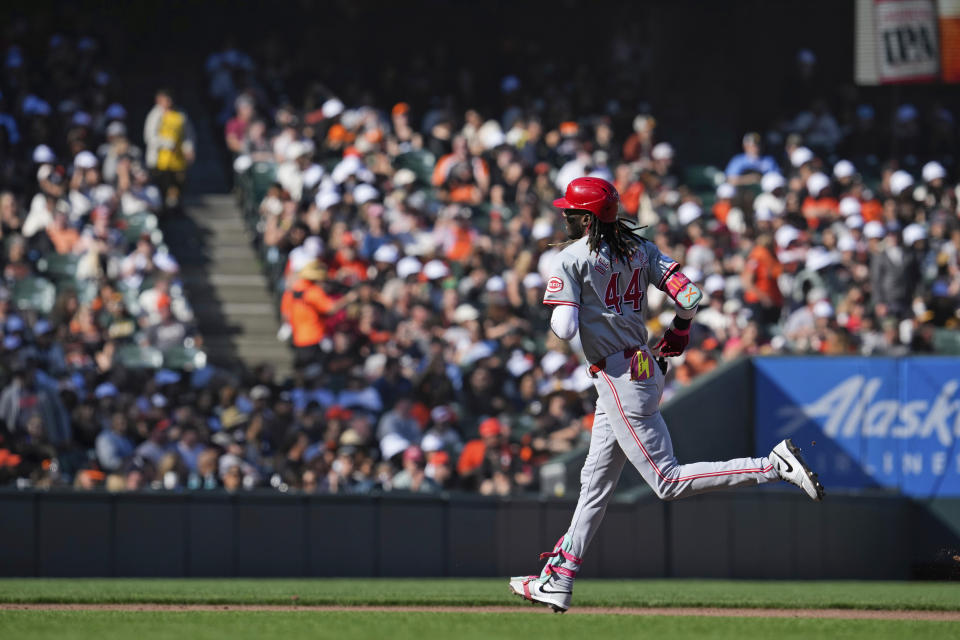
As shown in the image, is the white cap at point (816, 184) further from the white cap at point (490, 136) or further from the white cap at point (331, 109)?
the white cap at point (331, 109)

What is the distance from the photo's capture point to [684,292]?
7047 millimetres

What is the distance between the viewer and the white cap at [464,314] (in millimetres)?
14648

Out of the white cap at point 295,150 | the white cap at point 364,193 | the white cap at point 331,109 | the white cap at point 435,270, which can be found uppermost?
the white cap at point 331,109

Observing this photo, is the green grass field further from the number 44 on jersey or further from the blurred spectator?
the blurred spectator

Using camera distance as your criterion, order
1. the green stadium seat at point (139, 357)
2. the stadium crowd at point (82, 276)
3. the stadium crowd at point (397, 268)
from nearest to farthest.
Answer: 1. the stadium crowd at point (82, 276)
2. the stadium crowd at point (397, 268)
3. the green stadium seat at point (139, 357)

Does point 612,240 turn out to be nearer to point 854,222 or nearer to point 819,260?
point 819,260

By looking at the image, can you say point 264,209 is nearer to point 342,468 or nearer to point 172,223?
point 172,223

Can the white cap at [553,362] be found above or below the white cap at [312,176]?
below

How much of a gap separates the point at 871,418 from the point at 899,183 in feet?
14.8

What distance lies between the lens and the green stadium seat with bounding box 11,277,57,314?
14.0 meters

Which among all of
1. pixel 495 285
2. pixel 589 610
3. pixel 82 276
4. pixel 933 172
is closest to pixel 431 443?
pixel 495 285

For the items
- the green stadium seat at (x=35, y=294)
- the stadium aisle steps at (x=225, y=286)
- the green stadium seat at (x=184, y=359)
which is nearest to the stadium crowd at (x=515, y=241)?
the stadium aisle steps at (x=225, y=286)

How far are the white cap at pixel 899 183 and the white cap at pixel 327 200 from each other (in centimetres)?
637

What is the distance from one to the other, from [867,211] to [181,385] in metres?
7.87
